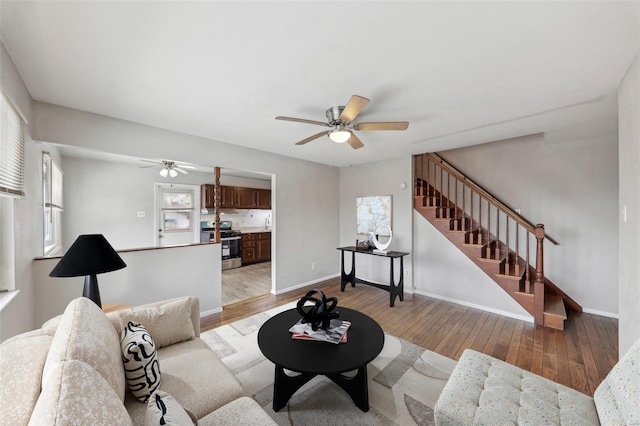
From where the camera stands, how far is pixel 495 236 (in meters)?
4.07

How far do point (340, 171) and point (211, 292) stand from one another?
336cm

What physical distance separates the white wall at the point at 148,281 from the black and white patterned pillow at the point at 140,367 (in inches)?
70.8

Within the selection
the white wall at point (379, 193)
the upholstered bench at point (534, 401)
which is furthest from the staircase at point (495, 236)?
the upholstered bench at point (534, 401)

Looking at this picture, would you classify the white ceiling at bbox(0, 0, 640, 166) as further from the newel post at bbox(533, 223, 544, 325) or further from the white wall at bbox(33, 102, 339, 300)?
the newel post at bbox(533, 223, 544, 325)

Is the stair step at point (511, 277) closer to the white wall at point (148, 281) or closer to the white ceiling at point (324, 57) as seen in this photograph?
the white ceiling at point (324, 57)

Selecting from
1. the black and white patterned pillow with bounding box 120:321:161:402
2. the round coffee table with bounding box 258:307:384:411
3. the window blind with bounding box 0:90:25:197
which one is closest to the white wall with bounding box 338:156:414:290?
the round coffee table with bounding box 258:307:384:411

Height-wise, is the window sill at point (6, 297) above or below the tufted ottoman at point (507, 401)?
above

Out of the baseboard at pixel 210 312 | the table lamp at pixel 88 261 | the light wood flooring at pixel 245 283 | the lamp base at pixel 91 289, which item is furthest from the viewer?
the light wood flooring at pixel 245 283

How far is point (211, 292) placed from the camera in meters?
3.41

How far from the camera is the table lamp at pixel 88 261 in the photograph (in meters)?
1.79

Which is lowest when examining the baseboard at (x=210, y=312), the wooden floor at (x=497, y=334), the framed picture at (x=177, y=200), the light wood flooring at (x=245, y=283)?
the wooden floor at (x=497, y=334)

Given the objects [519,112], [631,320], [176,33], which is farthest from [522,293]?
[176,33]

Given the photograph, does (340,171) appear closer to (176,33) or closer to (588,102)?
(588,102)

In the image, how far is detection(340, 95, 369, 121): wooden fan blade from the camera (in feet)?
5.86
